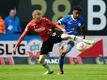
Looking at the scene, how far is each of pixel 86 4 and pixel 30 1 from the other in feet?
7.77

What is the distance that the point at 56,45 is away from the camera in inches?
1004

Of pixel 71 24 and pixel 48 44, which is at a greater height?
pixel 71 24

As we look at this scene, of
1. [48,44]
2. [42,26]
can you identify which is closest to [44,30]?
[42,26]

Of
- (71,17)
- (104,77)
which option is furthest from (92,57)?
(104,77)

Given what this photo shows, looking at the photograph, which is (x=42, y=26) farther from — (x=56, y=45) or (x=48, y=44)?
(x=56, y=45)

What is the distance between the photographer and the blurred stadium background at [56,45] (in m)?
25.4

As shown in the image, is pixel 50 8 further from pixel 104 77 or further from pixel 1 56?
pixel 104 77

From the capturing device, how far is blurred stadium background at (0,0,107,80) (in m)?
25.4

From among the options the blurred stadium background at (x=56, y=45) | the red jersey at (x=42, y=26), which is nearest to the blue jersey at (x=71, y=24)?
the red jersey at (x=42, y=26)

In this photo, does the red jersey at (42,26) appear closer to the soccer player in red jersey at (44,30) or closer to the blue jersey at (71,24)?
the soccer player in red jersey at (44,30)

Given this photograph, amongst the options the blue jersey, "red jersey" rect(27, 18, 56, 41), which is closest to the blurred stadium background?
the blue jersey

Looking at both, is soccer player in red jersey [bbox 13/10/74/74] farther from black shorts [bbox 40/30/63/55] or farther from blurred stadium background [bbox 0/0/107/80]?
blurred stadium background [bbox 0/0/107/80]

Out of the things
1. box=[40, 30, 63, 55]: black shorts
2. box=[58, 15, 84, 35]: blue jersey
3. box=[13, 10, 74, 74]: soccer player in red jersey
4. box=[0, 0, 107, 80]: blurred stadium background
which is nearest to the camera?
box=[13, 10, 74, 74]: soccer player in red jersey

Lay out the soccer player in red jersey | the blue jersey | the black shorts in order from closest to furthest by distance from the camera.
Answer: the soccer player in red jersey
the black shorts
the blue jersey
